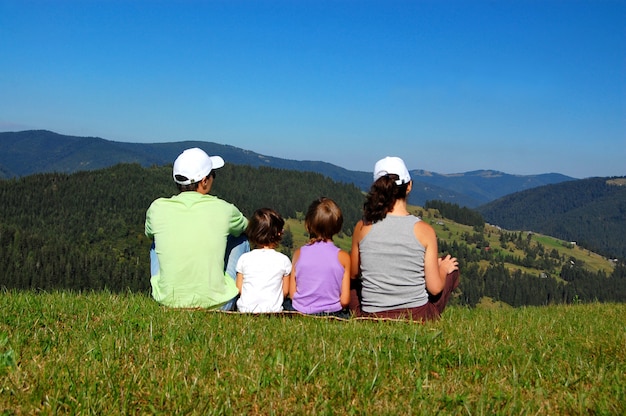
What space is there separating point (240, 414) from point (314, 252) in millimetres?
4534

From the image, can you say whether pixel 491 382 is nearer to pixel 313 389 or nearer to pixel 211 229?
pixel 313 389

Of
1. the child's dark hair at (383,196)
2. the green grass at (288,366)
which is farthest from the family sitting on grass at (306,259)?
the green grass at (288,366)

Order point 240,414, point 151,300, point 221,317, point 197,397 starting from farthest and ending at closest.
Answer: point 151,300 < point 221,317 < point 197,397 < point 240,414

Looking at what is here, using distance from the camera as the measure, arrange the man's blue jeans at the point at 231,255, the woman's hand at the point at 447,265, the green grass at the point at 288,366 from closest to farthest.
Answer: the green grass at the point at 288,366 → the woman's hand at the point at 447,265 → the man's blue jeans at the point at 231,255

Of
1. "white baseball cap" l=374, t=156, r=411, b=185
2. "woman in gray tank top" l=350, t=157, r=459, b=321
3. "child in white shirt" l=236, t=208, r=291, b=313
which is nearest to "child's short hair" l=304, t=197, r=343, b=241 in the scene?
"woman in gray tank top" l=350, t=157, r=459, b=321

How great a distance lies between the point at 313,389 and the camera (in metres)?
4.39

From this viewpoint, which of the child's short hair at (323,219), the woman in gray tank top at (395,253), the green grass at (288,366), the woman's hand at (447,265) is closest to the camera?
the green grass at (288,366)

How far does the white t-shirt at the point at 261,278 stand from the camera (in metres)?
8.19

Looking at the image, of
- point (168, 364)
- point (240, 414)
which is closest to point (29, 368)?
point (168, 364)

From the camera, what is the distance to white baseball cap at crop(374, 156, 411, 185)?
7.80m

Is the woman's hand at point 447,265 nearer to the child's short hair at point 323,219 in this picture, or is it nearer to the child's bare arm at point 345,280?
the child's bare arm at point 345,280

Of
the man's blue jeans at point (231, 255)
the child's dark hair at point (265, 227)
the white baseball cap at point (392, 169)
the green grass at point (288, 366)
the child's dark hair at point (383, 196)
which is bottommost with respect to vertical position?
the green grass at point (288, 366)

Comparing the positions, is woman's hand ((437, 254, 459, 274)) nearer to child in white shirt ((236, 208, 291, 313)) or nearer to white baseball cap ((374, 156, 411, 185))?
white baseball cap ((374, 156, 411, 185))

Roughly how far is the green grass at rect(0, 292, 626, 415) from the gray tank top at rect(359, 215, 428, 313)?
2.53 ft
